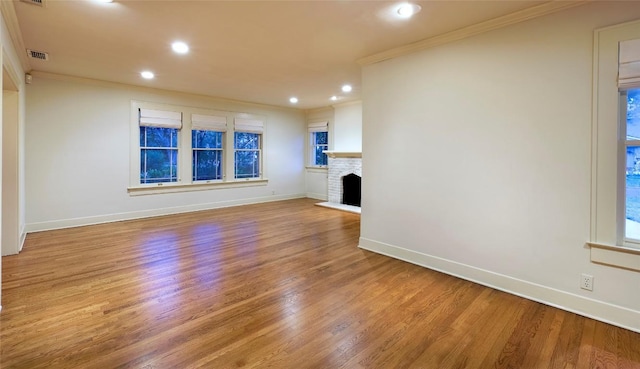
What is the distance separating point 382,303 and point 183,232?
3.53 metres

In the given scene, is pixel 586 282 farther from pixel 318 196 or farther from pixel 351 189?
pixel 318 196

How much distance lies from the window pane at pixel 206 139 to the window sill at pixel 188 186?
0.84 metres

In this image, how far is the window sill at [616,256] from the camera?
2199 millimetres

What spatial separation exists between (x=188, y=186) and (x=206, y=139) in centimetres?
112

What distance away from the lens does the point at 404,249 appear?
3.59 meters

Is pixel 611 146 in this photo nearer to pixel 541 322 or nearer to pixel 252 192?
pixel 541 322

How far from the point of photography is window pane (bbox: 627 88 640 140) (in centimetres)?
225

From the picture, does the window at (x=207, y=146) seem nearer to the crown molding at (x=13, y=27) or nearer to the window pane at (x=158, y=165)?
the window pane at (x=158, y=165)

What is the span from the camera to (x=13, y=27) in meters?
2.95

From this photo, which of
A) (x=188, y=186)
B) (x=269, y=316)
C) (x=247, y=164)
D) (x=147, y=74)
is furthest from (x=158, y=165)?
(x=269, y=316)

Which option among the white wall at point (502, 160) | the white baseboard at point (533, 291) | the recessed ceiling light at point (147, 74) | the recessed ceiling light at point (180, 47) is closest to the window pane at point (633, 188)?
the white wall at point (502, 160)

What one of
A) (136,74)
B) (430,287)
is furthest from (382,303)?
(136,74)

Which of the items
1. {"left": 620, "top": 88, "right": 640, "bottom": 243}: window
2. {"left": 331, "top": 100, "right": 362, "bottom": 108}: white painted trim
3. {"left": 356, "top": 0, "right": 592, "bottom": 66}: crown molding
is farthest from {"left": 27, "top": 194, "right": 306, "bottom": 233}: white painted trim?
{"left": 620, "top": 88, "right": 640, "bottom": 243}: window

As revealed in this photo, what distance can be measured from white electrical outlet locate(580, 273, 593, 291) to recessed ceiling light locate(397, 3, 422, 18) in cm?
253
